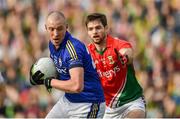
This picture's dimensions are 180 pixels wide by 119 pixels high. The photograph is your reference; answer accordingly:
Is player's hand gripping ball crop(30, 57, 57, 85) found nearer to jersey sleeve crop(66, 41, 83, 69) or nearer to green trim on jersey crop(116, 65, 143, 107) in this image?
jersey sleeve crop(66, 41, 83, 69)

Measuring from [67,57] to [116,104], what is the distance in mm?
1530

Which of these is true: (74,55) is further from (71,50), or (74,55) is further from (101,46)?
(101,46)

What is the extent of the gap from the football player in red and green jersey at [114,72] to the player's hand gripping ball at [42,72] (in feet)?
2.62

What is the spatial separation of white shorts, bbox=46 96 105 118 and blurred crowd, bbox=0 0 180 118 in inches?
173

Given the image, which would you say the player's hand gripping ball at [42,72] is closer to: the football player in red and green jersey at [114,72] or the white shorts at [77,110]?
the white shorts at [77,110]

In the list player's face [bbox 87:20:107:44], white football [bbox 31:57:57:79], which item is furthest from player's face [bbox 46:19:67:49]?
player's face [bbox 87:20:107:44]

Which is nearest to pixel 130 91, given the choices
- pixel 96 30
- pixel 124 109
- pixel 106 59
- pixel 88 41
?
pixel 124 109

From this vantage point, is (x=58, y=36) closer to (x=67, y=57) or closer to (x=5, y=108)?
(x=67, y=57)

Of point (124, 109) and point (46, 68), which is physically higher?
point (46, 68)

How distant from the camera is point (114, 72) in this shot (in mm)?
7898

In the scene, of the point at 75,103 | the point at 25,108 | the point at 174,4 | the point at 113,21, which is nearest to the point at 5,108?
the point at 25,108

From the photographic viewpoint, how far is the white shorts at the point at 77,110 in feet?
23.5

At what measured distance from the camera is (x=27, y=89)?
12.3 m

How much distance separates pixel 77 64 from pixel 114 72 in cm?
126
